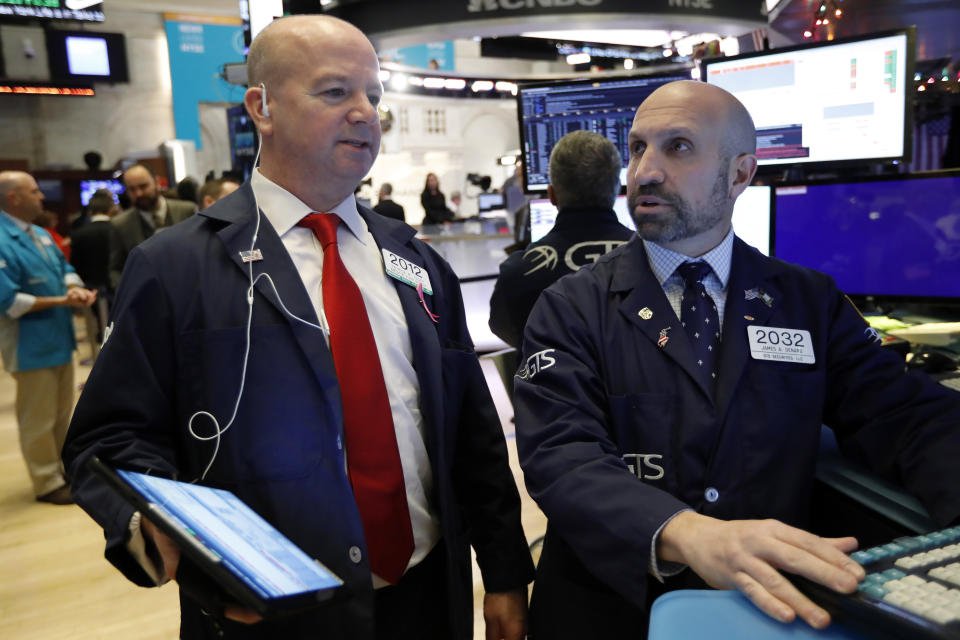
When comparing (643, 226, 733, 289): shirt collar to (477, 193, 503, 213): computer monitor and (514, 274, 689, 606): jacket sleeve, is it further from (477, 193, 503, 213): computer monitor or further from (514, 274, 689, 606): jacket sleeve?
(477, 193, 503, 213): computer monitor

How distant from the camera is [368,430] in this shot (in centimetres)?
119

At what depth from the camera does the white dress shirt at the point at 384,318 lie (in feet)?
4.11

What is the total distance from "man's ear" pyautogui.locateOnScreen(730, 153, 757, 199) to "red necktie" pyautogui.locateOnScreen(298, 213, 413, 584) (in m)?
0.74

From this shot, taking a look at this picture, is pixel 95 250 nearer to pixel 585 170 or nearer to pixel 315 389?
pixel 585 170

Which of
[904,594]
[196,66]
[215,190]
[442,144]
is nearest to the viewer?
[904,594]

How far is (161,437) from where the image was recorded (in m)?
1.14

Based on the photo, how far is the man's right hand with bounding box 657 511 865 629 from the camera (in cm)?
71

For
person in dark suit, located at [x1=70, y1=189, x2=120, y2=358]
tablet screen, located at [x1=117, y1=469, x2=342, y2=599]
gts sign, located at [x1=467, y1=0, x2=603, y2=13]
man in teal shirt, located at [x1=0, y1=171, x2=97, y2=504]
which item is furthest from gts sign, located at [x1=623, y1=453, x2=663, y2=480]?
gts sign, located at [x1=467, y1=0, x2=603, y2=13]

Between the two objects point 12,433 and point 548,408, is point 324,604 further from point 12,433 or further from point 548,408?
point 12,433

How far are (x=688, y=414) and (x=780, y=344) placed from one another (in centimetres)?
21

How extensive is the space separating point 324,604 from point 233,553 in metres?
0.11

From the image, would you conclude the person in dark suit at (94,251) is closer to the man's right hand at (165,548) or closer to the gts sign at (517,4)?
the gts sign at (517,4)

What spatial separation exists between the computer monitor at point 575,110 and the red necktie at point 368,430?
5.84ft

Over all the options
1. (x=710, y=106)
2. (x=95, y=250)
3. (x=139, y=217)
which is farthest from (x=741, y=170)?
(x=95, y=250)
